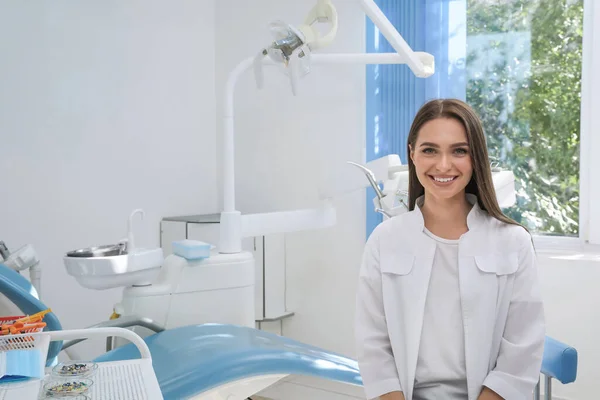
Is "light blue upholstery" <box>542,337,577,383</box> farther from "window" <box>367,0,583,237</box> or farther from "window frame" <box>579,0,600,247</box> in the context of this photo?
"window" <box>367,0,583,237</box>

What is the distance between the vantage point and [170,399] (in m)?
2.35

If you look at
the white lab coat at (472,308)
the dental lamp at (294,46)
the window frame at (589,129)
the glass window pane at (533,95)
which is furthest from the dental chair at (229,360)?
the glass window pane at (533,95)

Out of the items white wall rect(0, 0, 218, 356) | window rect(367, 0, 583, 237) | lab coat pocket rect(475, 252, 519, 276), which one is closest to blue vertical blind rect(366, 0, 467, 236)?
window rect(367, 0, 583, 237)

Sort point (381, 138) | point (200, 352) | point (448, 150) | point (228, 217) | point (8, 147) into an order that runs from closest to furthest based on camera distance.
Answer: point (448, 150), point (200, 352), point (228, 217), point (8, 147), point (381, 138)

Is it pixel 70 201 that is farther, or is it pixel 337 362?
pixel 70 201

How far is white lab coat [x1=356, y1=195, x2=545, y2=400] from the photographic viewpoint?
1.60 metres

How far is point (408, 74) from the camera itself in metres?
3.73

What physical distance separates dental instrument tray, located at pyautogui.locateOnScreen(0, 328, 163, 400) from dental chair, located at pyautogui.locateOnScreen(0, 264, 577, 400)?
30.4 inches

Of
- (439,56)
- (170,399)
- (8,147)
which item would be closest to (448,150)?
(170,399)

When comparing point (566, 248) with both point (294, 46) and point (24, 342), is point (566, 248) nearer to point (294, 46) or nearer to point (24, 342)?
point (294, 46)

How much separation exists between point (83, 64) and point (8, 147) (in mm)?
661

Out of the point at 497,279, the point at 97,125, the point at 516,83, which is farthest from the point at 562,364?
the point at 97,125

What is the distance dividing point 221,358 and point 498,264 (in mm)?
1273

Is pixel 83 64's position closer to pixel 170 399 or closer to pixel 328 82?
pixel 328 82
